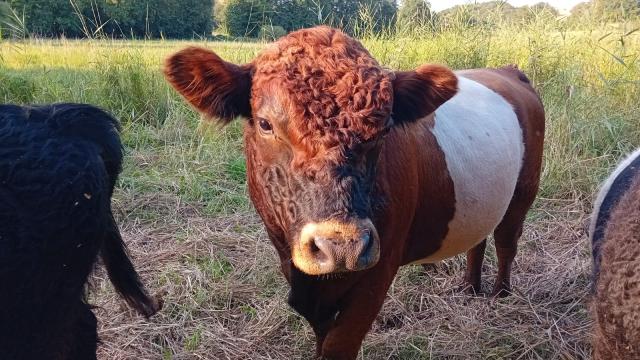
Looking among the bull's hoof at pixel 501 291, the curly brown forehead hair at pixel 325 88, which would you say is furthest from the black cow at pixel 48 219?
the bull's hoof at pixel 501 291

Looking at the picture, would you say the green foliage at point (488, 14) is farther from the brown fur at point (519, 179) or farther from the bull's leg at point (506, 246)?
the bull's leg at point (506, 246)

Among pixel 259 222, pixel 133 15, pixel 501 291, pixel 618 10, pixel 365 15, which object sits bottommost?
pixel 259 222

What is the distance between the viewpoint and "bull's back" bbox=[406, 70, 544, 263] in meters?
2.79

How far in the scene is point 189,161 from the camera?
565 cm

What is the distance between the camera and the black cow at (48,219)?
1.65 meters

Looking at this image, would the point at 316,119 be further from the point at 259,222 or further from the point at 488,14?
the point at 488,14

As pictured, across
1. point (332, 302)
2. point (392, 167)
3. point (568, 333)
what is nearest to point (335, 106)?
point (392, 167)

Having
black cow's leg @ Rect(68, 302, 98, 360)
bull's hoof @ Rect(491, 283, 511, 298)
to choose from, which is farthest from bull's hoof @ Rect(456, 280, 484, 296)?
black cow's leg @ Rect(68, 302, 98, 360)

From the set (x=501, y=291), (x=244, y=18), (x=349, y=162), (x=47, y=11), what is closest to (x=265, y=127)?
(x=349, y=162)

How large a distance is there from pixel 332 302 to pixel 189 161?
3.69 meters

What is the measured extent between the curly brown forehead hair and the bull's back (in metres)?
0.80

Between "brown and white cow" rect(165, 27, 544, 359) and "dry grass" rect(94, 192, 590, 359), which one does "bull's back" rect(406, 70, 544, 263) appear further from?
"dry grass" rect(94, 192, 590, 359)

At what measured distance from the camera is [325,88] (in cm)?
185

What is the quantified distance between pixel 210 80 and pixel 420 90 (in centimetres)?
85
